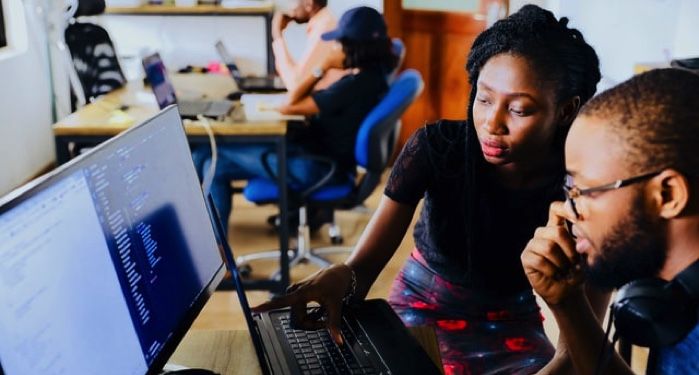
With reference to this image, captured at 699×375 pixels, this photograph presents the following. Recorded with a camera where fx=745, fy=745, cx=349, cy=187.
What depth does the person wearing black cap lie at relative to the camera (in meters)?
2.90

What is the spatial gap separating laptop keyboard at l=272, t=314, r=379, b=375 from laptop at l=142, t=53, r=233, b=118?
173 cm

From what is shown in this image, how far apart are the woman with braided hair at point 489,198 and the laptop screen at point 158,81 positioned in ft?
5.04

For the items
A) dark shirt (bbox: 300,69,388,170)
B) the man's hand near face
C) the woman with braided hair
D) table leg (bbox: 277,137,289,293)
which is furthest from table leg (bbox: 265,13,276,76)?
the man's hand near face

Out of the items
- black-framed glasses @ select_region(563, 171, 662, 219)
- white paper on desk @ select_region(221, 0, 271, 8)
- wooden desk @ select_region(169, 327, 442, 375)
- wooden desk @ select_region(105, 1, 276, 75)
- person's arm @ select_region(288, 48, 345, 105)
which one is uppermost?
black-framed glasses @ select_region(563, 171, 662, 219)

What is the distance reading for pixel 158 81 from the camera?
285 cm

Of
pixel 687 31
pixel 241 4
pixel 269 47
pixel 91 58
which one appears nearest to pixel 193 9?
pixel 241 4

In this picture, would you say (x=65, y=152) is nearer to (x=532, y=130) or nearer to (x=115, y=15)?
(x=532, y=130)

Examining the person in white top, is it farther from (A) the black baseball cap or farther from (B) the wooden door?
(B) the wooden door

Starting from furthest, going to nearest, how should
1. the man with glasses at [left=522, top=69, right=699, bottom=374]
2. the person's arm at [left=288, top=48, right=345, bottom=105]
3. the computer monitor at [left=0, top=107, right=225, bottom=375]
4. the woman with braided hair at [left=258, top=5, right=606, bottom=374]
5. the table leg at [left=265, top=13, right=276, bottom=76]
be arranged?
the table leg at [left=265, top=13, right=276, bottom=76] < the person's arm at [left=288, top=48, right=345, bottom=105] < the woman with braided hair at [left=258, top=5, right=606, bottom=374] < the man with glasses at [left=522, top=69, right=699, bottom=374] < the computer monitor at [left=0, top=107, right=225, bottom=375]

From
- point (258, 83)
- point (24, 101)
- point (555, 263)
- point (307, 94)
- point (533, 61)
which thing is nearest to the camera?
point (555, 263)

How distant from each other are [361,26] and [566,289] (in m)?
1.99

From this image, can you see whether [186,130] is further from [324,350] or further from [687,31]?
[687,31]

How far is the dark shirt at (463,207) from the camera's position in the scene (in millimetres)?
1496

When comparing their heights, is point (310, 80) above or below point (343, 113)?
above
